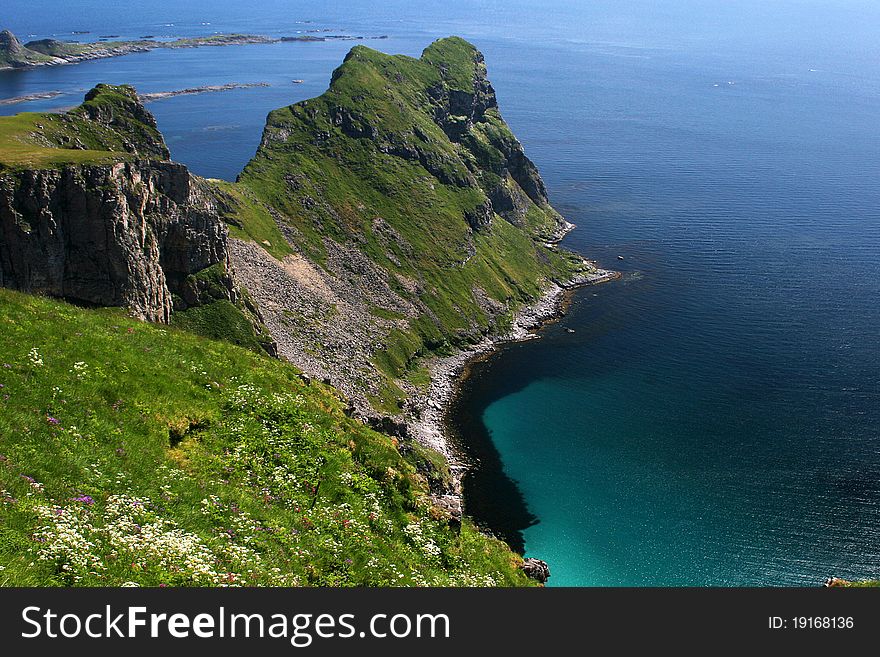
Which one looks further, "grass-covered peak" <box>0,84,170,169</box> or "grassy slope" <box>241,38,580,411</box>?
"grassy slope" <box>241,38,580,411</box>

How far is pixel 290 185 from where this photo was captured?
144250mm

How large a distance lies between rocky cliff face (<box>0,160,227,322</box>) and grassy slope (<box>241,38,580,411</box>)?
49.6m

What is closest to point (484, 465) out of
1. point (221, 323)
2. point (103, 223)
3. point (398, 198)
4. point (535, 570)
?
point (221, 323)

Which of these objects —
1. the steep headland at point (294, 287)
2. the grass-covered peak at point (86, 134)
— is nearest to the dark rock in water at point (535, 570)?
the steep headland at point (294, 287)

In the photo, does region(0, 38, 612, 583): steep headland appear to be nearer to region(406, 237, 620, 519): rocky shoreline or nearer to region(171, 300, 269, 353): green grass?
region(171, 300, 269, 353): green grass

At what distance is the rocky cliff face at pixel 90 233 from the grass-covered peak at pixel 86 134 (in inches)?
84.1

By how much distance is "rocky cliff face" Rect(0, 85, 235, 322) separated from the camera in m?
66.0

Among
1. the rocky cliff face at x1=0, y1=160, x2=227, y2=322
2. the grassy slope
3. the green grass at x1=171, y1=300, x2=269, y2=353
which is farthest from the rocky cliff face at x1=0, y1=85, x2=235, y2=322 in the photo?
the grassy slope

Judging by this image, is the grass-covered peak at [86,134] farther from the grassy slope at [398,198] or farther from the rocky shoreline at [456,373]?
the rocky shoreline at [456,373]

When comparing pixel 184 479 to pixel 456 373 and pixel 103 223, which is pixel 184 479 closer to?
pixel 103 223

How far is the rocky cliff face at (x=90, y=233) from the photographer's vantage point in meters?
65.6

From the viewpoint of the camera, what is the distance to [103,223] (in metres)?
70.1

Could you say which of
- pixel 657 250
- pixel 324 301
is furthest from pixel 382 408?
pixel 657 250

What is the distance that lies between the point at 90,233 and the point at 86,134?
948 inches
